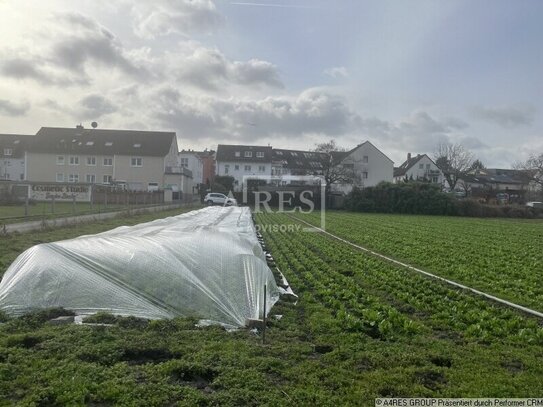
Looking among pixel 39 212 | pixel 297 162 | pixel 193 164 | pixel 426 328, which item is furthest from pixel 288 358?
pixel 193 164

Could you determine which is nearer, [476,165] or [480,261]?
[480,261]

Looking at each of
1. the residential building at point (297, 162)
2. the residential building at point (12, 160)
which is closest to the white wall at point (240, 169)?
the residential building at point (297, 162)

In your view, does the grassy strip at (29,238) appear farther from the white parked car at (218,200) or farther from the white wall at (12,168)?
the white wall at (12,168)

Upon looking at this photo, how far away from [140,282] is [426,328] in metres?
3.86

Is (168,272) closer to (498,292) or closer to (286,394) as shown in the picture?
(286,394)

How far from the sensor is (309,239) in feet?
60.4

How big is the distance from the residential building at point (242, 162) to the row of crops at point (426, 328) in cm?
6281

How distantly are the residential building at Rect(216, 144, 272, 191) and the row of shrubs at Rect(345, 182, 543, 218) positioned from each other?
25.1 m

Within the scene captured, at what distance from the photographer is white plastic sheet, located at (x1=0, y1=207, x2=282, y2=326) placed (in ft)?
20.7

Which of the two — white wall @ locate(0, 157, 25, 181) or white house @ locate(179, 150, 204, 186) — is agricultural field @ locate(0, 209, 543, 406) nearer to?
white wall @ locate(0, 157, 25, 181)

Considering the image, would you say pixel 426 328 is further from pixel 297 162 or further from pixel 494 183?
pixel 494 183

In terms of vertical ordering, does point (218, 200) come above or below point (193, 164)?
below

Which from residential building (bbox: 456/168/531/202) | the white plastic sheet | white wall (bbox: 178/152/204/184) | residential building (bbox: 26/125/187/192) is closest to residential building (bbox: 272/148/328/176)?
white wall (bbox: 178/152/204/184)

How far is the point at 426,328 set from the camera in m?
6.23
